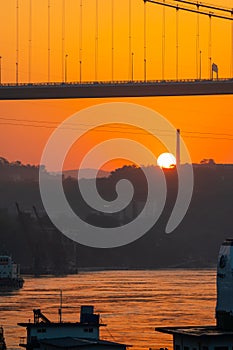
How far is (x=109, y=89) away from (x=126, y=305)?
8.75 m

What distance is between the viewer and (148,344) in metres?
19.3

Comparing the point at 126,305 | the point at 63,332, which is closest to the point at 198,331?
the point at 63,332

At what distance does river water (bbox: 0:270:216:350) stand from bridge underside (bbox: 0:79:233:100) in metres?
5.06

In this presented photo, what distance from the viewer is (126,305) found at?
1194 inches

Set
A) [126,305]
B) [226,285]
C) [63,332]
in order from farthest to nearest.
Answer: [126,305] → [63,332] → [226,285]

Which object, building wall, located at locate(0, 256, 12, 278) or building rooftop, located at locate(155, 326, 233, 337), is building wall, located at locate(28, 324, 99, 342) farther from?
building wall, located at locate(0, 256, 12, 278)

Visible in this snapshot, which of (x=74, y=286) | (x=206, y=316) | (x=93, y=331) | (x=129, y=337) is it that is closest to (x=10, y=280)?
(x=74, y=286)

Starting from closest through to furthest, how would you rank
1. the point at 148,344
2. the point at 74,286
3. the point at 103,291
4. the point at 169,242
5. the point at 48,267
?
1. the point at 148,344
2. the point at 103,291
3. the point at 74,286
4. the point at 48,267
5. the point at 169,242

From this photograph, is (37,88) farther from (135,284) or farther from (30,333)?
(30,333)

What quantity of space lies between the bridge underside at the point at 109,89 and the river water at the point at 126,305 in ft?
16.6

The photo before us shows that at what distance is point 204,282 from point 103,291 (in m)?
8.08

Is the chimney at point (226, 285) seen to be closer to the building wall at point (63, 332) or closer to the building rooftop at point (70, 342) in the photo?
the building rooftop at point (70, 342)

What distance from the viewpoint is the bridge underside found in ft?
121

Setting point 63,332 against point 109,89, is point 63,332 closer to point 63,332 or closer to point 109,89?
point 63,332
